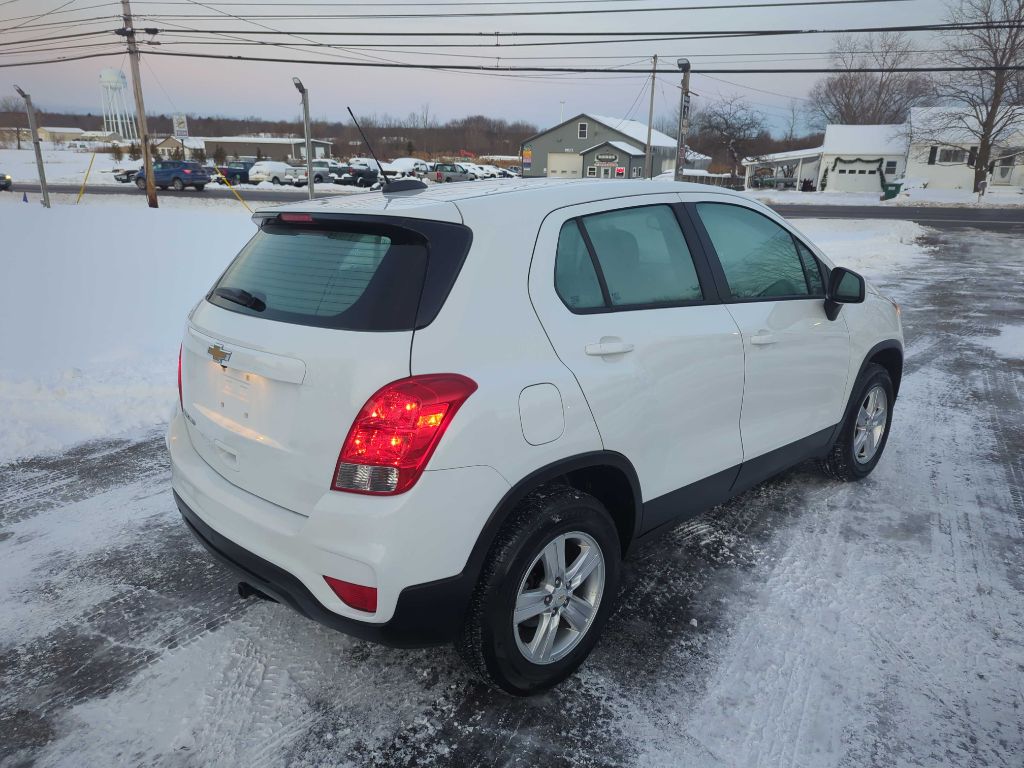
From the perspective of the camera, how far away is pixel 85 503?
12.8 ft

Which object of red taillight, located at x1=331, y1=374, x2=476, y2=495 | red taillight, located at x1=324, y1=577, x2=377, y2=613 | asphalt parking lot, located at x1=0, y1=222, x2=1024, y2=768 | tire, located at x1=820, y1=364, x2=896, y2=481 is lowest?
asphalt parking lot, located at x1=0, y1=222, x2=1024, y2=768

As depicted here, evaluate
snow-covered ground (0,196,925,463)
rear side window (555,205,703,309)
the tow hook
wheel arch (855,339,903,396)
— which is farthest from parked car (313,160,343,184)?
the tow hook

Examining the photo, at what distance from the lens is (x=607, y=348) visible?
2482mm

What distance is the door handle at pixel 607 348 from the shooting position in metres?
2.44

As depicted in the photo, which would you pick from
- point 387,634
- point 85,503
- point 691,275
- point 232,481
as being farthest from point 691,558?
point 85,503

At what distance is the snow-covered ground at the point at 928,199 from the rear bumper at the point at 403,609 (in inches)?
1427

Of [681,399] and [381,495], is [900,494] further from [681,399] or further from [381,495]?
[381,495]

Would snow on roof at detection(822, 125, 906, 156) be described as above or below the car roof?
above

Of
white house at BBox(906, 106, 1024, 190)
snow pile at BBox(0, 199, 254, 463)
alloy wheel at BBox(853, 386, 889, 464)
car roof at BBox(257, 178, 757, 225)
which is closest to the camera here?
car roof at BBox(257, 178, 757, 225)

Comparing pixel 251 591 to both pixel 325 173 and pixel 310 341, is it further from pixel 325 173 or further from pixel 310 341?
pixel 325 173

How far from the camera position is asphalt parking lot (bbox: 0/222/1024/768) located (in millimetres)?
2314

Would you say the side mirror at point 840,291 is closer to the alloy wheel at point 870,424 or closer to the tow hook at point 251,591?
the alloy wheel at point 870,424

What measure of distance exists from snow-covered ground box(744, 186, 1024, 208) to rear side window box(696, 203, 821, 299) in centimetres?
3403

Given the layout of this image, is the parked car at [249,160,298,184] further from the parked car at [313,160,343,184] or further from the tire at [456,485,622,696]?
the tire at [456,485,622,696]
